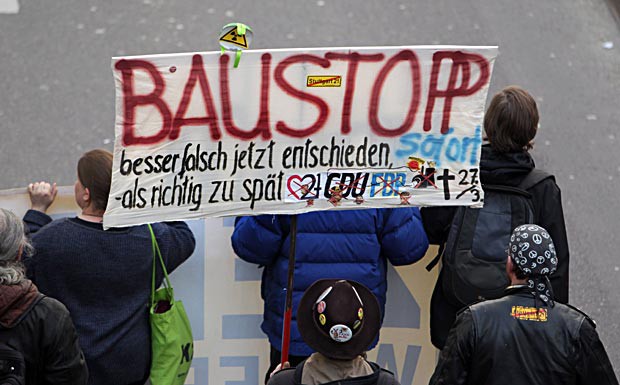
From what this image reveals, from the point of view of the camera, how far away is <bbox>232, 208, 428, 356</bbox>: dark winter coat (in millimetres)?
3584

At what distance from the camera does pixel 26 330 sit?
114 inches

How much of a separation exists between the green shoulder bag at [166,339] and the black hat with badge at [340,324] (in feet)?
3.50

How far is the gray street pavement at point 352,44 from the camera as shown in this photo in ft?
19.3

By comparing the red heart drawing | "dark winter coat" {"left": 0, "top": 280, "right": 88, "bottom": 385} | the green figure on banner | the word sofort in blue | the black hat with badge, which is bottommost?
"dark winter coat" {"left": 0, "top": 280, "right": 88, "bottom": 385}

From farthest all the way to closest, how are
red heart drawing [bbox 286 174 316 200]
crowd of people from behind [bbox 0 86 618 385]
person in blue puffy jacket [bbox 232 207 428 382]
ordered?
person in blue puffy jacket [bbox 232 207 428 382], red heart drawing [bbox 286 174 316 200], crowd of people from behind [bbox 0 86 618 385]

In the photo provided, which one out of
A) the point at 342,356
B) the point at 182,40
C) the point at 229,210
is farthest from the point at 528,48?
the point at 342,356

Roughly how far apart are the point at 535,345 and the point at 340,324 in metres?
0.75

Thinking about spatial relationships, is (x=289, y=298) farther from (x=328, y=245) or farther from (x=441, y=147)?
(x=441, y=147)

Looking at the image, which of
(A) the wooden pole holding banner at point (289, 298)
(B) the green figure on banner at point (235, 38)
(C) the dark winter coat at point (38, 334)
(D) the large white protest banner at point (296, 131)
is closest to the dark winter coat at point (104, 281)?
(D) the large white protest banner at point (296, 131)

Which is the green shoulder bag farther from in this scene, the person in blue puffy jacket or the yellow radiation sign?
the yellow radiation sign

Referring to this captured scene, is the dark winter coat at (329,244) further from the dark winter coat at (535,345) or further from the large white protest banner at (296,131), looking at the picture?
the dark winter coat at (535,345)

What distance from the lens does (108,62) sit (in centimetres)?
641

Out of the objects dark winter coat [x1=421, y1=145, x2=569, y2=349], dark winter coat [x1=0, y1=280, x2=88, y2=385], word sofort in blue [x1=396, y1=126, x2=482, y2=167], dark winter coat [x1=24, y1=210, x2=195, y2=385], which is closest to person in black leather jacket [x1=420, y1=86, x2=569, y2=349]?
dark winter coat [x1=421, y1=145, x2=569, y2=349]

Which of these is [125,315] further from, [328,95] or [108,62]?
[108,62]
